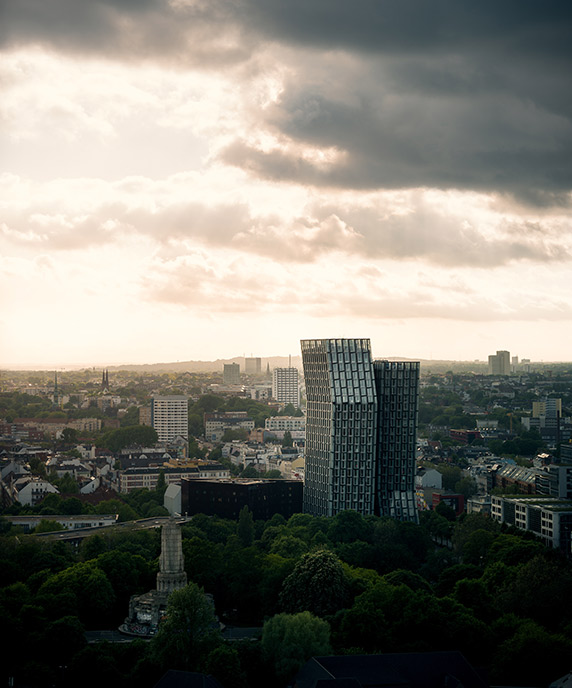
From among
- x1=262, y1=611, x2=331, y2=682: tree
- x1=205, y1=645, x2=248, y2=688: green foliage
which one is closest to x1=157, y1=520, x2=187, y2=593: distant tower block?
x1=262, y1=611, x2=331, y2=682: tree

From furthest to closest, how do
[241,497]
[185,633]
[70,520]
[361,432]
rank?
[70,520] < [241,497] < [361,432] < [185,633]

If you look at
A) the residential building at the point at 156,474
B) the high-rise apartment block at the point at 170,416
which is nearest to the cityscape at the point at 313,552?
the residential building at the point at 156,474

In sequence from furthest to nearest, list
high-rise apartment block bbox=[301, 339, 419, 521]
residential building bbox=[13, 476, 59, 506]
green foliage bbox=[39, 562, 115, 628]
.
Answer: residential building bbox=[13, 476, 59, 506] → high-rise apartment block bbox=[301, 339, 419, 521] → green foliage bbox=[39, 562, 115, 628]

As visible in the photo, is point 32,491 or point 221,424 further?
point 221,424

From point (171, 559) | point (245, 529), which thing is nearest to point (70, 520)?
point (245, 529)

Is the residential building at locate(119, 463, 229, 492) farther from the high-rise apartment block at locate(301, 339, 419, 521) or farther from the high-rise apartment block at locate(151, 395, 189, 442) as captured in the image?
the high-rise apartment block at locate(151, 395, 189, 442)

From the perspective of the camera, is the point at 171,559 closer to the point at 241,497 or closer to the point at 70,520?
the point at 241,497

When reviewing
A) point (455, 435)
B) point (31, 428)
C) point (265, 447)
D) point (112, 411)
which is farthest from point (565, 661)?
point (112, 411)
